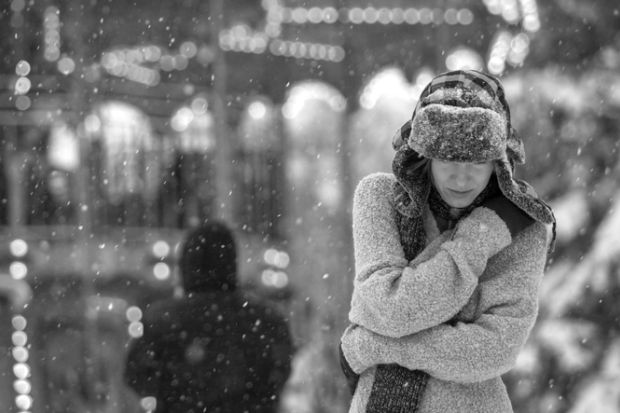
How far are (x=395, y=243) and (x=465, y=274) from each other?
118 mm

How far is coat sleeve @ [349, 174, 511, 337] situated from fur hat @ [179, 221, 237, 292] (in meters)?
1.29

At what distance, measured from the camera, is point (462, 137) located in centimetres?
111

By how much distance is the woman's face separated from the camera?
3.80 feet

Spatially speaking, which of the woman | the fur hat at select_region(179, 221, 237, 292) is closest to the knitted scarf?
the woman

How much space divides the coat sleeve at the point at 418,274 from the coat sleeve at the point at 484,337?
2 cm

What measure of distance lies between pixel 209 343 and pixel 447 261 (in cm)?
156

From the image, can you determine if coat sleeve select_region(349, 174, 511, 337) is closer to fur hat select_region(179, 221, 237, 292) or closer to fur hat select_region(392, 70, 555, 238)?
fur hat select_region(392, 70, 555, 238)

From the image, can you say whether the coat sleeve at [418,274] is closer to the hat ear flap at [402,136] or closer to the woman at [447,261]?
the woman at [447,261]

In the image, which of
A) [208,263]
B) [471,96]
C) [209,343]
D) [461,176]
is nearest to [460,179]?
[461,176]

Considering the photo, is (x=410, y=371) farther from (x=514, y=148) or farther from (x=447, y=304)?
(x=514, y=148)

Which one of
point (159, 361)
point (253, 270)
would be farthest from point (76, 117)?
point (159, 361)

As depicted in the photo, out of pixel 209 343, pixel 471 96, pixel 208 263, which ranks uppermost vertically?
pixel 471 96

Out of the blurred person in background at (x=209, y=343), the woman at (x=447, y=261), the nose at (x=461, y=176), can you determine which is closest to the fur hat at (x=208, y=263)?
the blurred person in background at (x=209, y=343)

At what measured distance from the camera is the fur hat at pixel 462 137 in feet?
3.65
